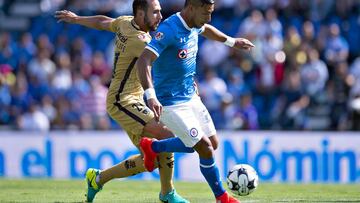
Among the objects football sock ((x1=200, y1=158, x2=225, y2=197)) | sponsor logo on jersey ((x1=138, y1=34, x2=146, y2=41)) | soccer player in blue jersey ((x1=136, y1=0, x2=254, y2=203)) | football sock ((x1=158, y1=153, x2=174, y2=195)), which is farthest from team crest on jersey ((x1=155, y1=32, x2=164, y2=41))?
football sock ((x1=158, y1=153, x2=174, y2=195))

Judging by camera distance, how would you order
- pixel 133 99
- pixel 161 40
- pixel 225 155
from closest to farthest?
pixel 161 40, pixel 133 99, pixel 225 155

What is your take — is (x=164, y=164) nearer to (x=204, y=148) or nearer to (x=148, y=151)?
(x=148, y=151)

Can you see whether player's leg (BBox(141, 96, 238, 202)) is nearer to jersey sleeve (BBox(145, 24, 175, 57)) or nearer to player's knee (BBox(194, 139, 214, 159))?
player's knee (BBox(194, 139, 214, 159))

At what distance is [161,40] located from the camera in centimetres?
973

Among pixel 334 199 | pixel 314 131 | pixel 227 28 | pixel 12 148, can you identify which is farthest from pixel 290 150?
pixel 334 199

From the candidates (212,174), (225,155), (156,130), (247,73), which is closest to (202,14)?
(156,130)

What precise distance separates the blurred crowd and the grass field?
17.9 ft

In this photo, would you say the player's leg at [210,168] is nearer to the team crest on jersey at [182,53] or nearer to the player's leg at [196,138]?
the player's leg at [196,138]

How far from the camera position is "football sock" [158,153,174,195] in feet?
35.0

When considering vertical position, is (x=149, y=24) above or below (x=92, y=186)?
above

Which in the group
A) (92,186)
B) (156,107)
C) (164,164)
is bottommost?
(92,186)

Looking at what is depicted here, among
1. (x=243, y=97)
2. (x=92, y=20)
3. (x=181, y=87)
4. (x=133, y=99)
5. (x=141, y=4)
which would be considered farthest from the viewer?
(x=243, y=97)

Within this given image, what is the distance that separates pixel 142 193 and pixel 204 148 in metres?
2.91

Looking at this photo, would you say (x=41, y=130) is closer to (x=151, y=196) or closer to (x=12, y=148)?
(x=12, y=148)
